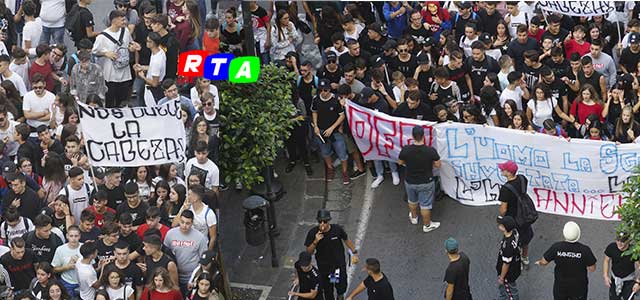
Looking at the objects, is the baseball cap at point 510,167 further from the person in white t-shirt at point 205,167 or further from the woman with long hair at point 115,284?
the woman with long hair at point 115,284

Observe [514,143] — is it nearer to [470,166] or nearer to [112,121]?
[470,166]

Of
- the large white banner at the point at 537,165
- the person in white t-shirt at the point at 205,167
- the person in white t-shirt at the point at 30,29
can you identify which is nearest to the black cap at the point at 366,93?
the large white banner at the point at 537,165

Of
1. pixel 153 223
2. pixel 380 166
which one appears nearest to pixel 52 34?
pixel 380 166

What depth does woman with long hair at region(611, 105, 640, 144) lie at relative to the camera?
1839 cm

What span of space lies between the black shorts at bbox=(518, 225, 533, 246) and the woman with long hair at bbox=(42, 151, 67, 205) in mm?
6035

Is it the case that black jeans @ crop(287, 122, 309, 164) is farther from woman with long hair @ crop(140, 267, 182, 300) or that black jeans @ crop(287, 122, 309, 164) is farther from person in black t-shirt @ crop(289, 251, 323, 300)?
woman with long hair @ crop(140, 267, 182, 300)

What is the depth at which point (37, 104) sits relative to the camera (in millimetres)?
19672

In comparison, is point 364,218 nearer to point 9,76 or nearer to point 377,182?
point 377,182

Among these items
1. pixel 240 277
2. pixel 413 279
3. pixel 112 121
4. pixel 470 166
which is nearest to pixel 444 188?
pixel 470 166

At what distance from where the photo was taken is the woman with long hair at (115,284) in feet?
50.5

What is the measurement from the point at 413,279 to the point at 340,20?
237 inches

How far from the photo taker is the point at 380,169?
64.7 feet

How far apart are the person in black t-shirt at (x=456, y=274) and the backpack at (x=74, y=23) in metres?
Result: 8.54

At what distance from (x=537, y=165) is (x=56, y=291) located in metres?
6.69
